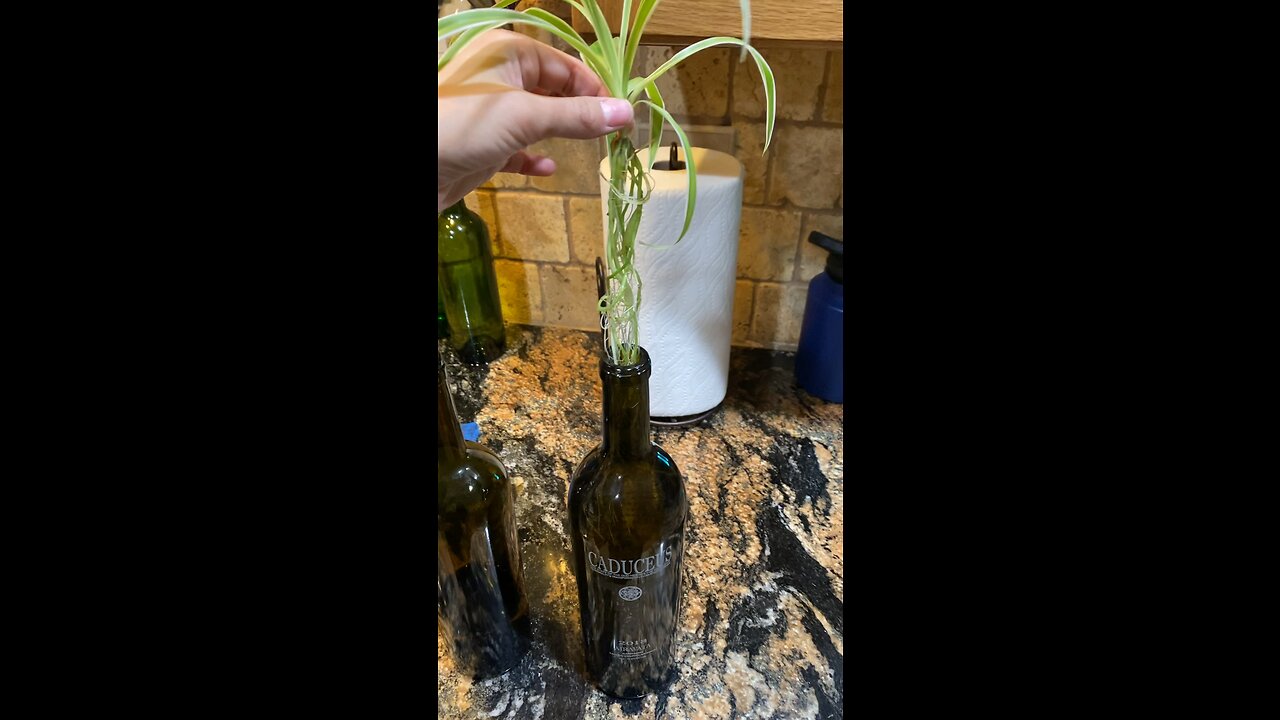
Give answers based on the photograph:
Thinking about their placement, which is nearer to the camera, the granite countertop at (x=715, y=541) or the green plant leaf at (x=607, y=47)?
the green plant leaf at (x=607, y=47)

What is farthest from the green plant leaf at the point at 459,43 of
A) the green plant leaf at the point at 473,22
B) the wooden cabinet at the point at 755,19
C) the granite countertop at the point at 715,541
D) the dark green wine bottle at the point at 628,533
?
the granite countertop at the point at 715,541

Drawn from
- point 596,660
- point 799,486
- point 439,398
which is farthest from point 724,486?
point 439,398

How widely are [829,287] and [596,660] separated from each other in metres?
0.51

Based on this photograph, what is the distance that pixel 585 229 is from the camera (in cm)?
95

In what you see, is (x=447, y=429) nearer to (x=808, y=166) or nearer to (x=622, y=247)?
(x=622, y=247)

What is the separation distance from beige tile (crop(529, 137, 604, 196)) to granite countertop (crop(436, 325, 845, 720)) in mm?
254

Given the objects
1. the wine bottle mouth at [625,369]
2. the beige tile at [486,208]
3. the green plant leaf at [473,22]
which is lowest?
the wine bottle mouth at [625,369]

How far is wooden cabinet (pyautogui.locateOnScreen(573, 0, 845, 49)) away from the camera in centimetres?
58

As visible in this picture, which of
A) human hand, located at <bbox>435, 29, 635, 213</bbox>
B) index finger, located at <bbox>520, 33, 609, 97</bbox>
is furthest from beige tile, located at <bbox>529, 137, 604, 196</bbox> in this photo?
human hand, located at <bbox>435, 29, 635, 213</bbox>

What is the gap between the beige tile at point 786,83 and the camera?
2.49 ft

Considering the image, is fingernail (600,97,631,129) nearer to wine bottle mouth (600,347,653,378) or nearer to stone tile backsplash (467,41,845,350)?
wine bottle mouth (600,347,653,378)

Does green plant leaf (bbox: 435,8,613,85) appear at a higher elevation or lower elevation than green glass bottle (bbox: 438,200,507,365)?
higher

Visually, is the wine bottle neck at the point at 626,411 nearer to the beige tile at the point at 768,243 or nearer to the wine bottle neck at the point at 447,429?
the wine bottle neck at the point at 447,429

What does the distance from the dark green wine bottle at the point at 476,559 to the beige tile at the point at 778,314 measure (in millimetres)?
569
